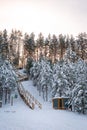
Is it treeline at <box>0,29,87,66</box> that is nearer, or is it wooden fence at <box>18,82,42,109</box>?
wooden fence at <box>18,82,42,109</box>

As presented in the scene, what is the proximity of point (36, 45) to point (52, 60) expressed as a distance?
34.1ft


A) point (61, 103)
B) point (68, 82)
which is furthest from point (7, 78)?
Answer: point (61, 103)

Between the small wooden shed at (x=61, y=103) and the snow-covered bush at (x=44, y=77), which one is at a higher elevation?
the snow-covered bush at (x=44, y=77)

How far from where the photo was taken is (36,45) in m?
88.6

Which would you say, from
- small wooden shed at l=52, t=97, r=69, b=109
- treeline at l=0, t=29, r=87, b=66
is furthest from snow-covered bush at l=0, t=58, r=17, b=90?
treeline at l=0, t=29, r=87, b=66

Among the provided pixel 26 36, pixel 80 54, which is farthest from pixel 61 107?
pixel 26 36

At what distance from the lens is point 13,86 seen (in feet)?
153

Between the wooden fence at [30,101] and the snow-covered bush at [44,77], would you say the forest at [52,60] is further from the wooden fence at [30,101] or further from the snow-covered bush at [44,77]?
the wooden fence at [30,101]

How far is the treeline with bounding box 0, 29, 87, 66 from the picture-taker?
263ft

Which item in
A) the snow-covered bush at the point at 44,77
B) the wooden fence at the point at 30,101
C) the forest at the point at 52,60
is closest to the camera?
the wooden fence at the point at 30,101

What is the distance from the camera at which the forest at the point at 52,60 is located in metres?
42.0

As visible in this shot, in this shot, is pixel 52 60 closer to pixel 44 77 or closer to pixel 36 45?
pixel 36 45

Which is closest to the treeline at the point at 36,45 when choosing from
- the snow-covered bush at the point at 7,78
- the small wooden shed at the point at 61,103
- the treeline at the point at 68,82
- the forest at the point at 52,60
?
the forest at the point at 52,60

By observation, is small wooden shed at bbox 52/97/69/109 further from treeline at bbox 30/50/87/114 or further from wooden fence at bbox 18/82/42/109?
wooden fence at bbox 18/82/42/109
